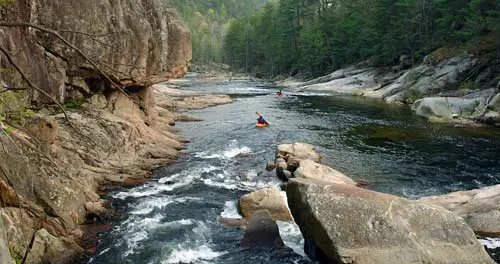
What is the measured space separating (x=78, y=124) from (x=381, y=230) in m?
10.8

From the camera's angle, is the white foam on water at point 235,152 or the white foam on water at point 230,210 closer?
the white foam on water at point 230,210

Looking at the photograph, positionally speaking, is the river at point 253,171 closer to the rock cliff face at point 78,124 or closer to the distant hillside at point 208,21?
the rock cliff face at point 78,124

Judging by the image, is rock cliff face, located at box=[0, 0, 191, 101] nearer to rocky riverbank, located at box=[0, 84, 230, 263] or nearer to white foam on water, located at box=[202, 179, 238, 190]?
rocky riverbank, located at box=[0, 84, 230, 263]

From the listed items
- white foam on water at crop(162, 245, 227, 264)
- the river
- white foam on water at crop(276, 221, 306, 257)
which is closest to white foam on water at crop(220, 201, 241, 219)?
the river

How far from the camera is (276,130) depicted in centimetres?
2445

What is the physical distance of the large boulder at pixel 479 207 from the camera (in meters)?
9.62

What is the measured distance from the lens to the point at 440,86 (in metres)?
35.6

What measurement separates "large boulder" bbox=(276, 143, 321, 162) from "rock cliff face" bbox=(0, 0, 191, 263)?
463 cm

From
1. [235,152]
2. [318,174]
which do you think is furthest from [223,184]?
[235,152]

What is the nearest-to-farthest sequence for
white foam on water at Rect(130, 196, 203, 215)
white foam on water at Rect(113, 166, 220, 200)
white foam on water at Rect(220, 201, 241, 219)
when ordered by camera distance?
white foam on water at Rect(220, 201, 241, 219) < white foam on water at Rect(130, 196, 203, 215) < white foam on water at Rect(113, 166, 220, 200)

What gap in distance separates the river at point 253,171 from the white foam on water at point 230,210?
0.09 feet

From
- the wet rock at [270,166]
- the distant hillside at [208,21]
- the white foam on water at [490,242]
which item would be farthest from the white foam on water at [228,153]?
the distant hillside at [208,21]

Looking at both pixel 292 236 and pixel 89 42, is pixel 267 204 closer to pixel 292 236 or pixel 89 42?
pixel 292 236

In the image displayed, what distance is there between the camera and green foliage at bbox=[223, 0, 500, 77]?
39.4m
